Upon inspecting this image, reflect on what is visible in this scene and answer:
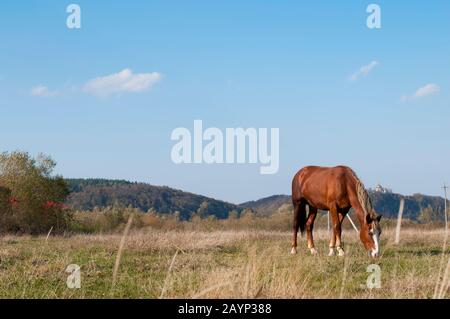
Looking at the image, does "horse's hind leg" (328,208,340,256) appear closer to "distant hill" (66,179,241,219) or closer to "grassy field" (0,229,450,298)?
"grassy field" (0,229,450,298)

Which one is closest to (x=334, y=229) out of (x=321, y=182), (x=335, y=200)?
(x=335, y=200)

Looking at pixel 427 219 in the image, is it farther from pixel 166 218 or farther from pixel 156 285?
pixel 156 285

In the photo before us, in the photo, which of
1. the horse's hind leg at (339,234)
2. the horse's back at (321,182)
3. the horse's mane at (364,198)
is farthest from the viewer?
the horse's back at (321,182)

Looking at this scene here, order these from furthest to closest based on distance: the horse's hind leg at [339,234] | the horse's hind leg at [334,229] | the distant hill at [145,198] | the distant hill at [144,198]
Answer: the distant hill at [144,198]
the distant hill at [145,198]
the horse's hind leg at [334,229]
the horse's hind leg at [339,234]

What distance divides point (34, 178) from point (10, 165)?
187 centimetres

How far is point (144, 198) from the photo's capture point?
304 feet

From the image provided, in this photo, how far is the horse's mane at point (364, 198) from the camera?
43.2 ft

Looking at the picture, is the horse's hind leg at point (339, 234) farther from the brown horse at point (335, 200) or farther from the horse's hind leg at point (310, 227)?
the horse's hind leg at point (310, 227)

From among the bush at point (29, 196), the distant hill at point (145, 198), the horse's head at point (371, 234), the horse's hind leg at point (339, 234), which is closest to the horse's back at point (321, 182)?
the horse's hind leg at point (339, 234)

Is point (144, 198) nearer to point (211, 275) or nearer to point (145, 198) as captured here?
point (145, 198)

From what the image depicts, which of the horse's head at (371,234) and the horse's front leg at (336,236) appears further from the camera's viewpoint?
the horse's front leg at (336,236)

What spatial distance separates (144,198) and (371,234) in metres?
82.1

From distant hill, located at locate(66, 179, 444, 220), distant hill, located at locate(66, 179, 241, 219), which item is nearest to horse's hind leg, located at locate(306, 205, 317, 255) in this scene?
distant hill, located at locate(66, 179, 444, 220)
